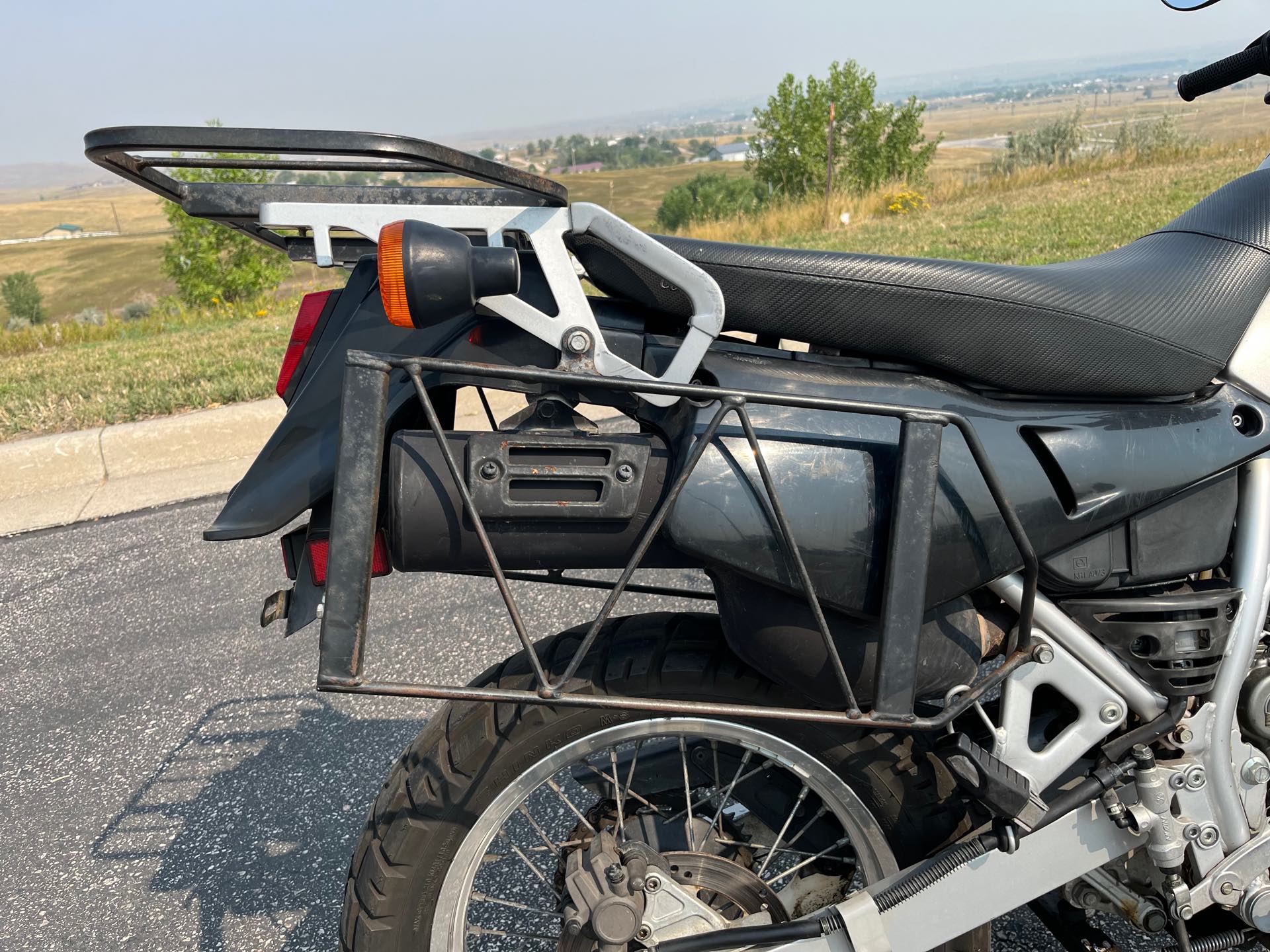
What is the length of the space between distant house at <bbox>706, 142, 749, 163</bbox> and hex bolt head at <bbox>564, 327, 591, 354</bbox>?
8258 cm

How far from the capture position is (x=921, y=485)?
1187mm

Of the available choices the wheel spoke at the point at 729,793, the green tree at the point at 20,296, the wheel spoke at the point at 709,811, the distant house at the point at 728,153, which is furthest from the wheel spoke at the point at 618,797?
the distant house at the point at 728,153

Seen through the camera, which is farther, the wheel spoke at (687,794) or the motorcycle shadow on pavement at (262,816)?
the motorcycle shadow on pavement at (262,816)

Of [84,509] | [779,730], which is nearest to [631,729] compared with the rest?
[779,730]

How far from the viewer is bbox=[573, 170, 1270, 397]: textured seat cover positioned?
1.28 m

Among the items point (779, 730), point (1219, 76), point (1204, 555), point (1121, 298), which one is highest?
point (1219, 76)

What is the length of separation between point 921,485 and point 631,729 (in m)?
0.55

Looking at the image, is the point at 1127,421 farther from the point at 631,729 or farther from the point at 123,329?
the point at 123,329

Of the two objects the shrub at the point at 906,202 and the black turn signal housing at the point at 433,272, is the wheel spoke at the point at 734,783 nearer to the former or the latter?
the black turn signal housing at the point at 433,272

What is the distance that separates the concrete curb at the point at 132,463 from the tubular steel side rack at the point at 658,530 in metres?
3.21

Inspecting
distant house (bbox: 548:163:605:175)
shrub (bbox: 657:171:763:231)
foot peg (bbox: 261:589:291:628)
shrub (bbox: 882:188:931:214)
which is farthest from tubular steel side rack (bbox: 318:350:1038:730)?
distant house (bbox: 548:163:605:175)

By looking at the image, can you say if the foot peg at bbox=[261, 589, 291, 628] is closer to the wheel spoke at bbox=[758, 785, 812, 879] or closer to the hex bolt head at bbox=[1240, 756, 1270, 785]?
the wheel spoke at bbox=[758, 785, 812, 879]

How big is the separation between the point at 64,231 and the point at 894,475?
127229mm

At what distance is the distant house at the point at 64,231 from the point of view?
348 feet
